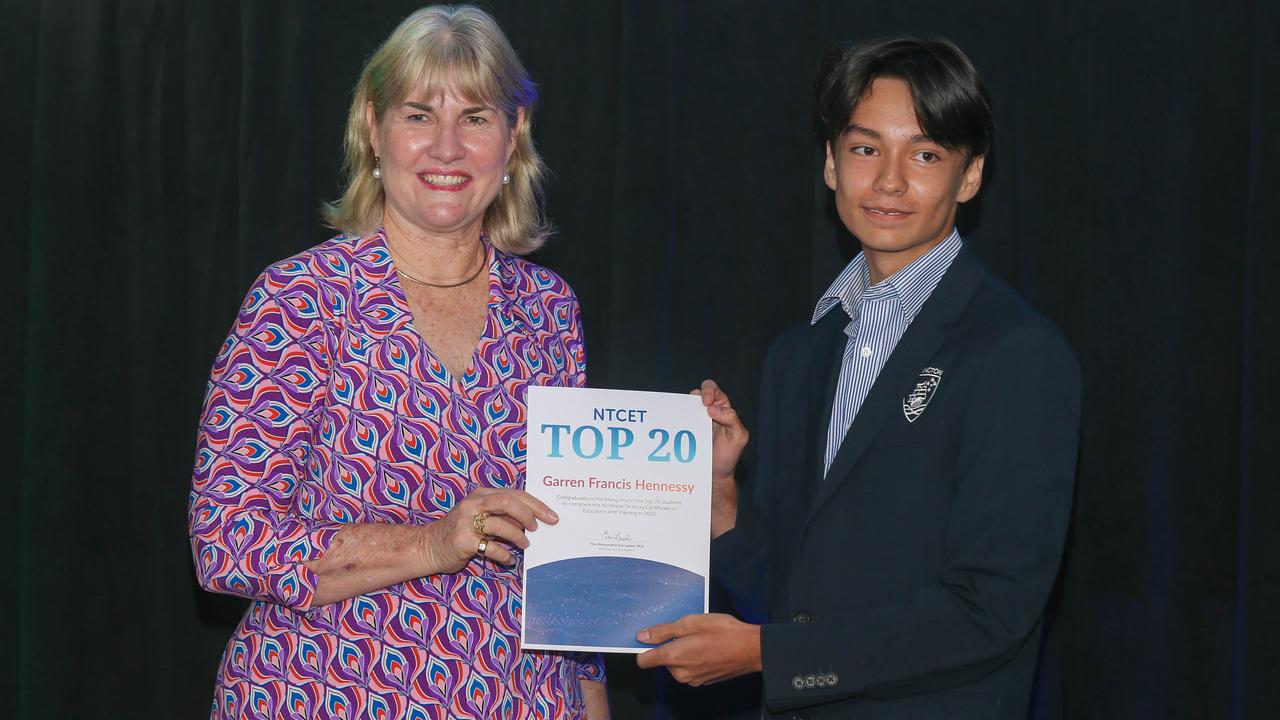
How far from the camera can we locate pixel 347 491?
6.34 ft

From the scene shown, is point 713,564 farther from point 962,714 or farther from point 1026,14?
point 1026,14

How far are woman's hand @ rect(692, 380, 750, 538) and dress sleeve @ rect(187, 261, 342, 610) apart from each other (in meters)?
0.67

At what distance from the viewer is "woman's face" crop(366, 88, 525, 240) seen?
213 cm

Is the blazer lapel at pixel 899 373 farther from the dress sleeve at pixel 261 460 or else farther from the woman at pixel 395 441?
the dress sleeve at pixel 261 460

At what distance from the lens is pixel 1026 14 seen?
3.57 meters

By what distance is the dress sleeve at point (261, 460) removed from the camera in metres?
1.82

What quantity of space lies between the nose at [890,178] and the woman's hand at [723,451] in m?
0.45

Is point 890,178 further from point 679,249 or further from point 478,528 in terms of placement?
point 679,249

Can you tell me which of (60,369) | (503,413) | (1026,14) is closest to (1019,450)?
(503,413)

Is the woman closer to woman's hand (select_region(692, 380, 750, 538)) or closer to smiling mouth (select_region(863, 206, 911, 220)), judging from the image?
woman's hand (select_region(692, 380, 750, 538))

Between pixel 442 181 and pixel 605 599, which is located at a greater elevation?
pixel 442 181

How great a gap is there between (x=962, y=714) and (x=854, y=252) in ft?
6.58

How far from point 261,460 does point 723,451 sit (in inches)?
32.9

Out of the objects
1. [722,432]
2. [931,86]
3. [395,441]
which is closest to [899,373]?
[722,432]
